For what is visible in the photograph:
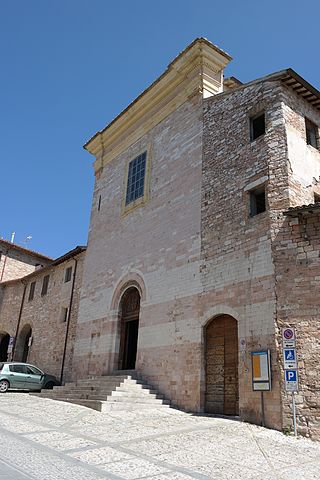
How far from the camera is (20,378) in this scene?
15.6 m

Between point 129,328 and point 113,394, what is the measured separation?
437 centimetres

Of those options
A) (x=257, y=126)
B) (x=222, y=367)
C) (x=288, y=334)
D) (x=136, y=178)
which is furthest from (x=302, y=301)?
(x=136, y=178)

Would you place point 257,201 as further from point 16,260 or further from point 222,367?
point 16,260

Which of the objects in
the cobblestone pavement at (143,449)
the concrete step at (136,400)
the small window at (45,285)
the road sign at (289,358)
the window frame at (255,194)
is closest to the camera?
the cobblestone pavement at (143,449)

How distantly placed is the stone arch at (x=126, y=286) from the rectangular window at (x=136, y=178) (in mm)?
3144

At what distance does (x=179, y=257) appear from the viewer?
12609 millimetres

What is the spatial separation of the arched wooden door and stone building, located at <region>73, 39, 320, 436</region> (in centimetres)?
3

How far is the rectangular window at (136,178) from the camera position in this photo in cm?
1609

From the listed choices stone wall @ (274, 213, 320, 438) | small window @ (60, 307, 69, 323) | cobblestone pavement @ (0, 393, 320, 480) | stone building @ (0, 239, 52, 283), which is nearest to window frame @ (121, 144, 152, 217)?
small window @ (60, 307, 69, 323)

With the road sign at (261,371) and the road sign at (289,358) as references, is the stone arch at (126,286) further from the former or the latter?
the road sign at (289,358)

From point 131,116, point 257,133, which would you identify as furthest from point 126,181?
point 257,133

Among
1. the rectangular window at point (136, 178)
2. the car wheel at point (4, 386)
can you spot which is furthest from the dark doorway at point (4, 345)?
the rectangular window at point (136, 178)

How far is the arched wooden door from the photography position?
32.7ft

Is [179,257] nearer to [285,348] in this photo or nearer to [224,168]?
[224,168]
